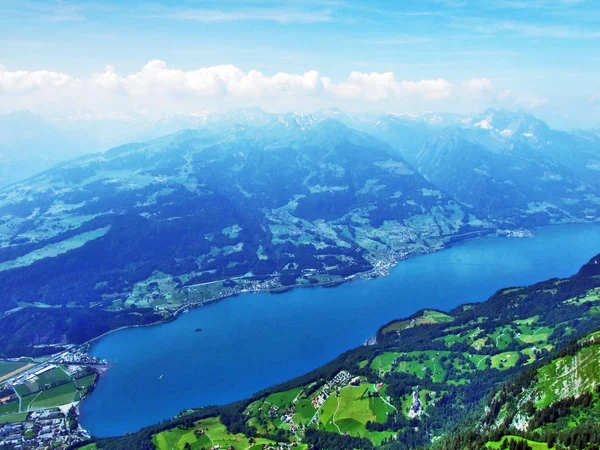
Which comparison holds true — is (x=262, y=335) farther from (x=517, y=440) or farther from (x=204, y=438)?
(x=517, y=440)

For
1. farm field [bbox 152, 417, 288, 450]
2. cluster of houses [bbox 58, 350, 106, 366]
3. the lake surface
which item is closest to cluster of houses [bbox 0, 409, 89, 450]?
the lake surface

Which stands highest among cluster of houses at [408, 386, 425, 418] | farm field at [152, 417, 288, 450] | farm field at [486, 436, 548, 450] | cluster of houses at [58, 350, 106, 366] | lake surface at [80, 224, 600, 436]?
farm field at [486, 436, 548, 450]

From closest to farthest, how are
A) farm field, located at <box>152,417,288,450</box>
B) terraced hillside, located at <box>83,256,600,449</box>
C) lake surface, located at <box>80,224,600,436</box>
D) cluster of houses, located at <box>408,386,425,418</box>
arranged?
terraced hillside, located at <box>83,256,600,449</box>, farm field, located at <box>152,417,288,450</box>, cluster of houses, located at <box>408,386,425,418</box>, lake surface, located at <box>80,224,600,436</box>

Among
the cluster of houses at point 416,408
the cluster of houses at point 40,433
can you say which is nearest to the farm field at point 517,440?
the cluster of houses at point 416,408

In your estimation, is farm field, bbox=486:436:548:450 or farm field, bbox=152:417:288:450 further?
farm field, bbox=152:417:288:450

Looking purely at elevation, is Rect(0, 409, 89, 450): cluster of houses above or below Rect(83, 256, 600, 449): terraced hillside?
below

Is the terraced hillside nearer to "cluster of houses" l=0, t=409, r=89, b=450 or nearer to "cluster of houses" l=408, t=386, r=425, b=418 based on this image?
"cluster of houses" l=408, t=386, r=425, b=418

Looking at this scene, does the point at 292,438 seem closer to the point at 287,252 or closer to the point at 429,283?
the point at 429,283

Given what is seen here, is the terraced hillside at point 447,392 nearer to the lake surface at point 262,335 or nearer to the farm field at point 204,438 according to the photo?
the farm field at point 204,438
